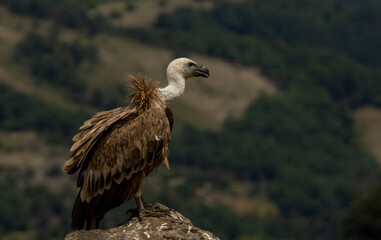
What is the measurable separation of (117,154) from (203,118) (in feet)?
419

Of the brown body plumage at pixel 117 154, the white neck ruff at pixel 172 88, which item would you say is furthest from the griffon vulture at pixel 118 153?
the white neck ruff at pixel 172 88

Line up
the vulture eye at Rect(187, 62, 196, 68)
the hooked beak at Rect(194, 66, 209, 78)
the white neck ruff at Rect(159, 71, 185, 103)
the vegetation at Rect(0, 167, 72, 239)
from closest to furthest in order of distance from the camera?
the white neck ruff at Rect(159, 71, 185, 103)
the vulture eye at Rect(187, 62, 196, 68)
the hooked beak at Rect(194, 66, 209, 78)
the vegetation at Rect(0, 167, 72, 239)

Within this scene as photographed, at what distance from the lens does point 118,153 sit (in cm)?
1506

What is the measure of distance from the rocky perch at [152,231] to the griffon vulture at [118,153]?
11.5 inches

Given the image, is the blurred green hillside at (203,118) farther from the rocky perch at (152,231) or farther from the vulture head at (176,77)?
the rocky perch at (152,231)

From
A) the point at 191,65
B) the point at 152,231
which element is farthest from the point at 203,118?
the point at 152,231

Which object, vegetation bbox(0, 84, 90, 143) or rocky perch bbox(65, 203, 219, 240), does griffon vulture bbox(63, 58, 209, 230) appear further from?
vegetation bbox(0, 84, 90, 143)

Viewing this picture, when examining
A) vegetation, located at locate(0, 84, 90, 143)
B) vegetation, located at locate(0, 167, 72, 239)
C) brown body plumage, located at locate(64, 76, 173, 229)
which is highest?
vegetation, located at locate(0, 84, 90, 143)

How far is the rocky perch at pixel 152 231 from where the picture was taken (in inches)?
562

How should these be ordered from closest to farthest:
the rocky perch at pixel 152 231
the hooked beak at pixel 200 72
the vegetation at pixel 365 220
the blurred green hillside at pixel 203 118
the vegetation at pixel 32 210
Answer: the rocky perch at pixel 152 231
the hooked beak at pixel 200 72
the vegetation at pixel 365 220
the vegetation at pixel 32 210
the blurred green hillside at pixel 203 118

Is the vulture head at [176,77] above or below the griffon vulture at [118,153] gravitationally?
above

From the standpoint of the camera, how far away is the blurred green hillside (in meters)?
113

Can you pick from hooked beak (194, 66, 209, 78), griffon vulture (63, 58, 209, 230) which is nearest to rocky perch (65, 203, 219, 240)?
griffon vulture (63, 58, 209, 230)

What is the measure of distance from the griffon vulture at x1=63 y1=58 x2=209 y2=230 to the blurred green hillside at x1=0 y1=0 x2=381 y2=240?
81742 millimetres
